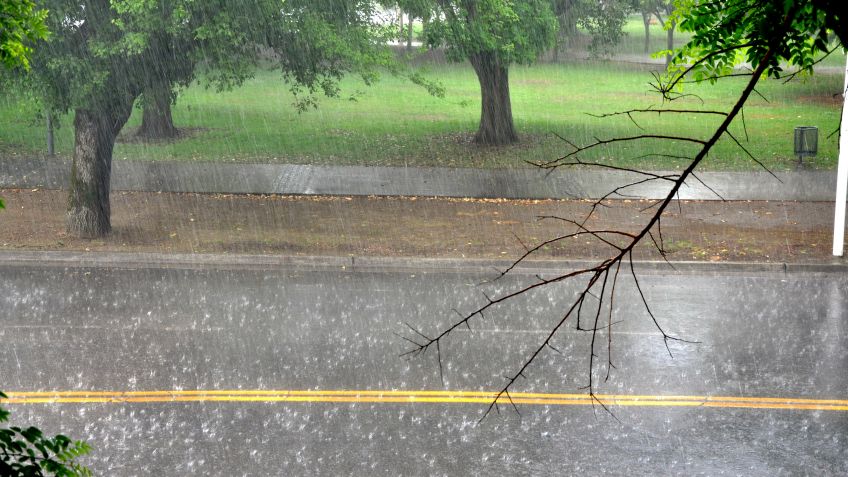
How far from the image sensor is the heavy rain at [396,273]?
681cm

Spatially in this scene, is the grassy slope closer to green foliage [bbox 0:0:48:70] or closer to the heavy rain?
the heavy rain

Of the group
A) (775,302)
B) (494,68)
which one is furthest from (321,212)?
(494,68)

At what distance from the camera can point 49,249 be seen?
13320 millimetres

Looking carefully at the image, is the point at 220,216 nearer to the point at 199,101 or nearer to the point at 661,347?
the point at 661,347

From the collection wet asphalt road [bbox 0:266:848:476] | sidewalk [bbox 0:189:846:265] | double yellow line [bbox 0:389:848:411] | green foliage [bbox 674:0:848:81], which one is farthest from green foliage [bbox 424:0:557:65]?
green foliage [bbox 674:0:848:81]

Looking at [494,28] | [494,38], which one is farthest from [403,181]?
[494,28]

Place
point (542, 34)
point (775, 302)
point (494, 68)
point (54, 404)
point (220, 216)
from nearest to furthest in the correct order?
point (54, 404), point (775, 302), point (220, 216), point (542, 34), point (494, 68)

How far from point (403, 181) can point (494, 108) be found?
5.71 m

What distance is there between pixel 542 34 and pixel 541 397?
15.3 metres

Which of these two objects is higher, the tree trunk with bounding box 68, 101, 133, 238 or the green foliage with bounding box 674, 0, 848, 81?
the green foliage with bounding box 674, 0, 848, 81

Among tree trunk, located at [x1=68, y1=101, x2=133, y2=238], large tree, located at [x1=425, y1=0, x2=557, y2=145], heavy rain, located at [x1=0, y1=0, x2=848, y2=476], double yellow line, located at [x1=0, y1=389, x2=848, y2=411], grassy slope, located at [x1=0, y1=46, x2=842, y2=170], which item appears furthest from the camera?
grassy slope, located at [x1=0, y1=46, x2=842, y2=170]

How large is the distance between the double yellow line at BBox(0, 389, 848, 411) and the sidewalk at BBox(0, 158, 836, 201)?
32.5ft

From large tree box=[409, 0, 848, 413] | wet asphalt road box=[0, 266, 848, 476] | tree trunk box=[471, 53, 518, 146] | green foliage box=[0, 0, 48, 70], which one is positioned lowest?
wet asphalt road box=[0, 266, 848, 476]

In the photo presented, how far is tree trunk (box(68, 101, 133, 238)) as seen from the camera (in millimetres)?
14094
